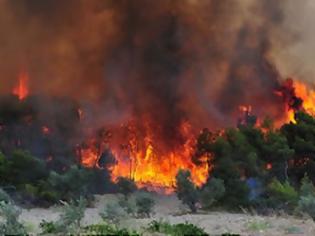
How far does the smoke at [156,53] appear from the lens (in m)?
32.0

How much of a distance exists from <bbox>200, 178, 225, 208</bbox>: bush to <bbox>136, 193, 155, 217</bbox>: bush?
6.20 ft

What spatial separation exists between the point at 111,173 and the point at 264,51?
11.8 m

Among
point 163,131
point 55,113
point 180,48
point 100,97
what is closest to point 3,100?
point 55,113

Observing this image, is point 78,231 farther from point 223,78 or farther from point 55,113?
point 223,78

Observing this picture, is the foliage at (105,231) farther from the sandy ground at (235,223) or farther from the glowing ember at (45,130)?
the glowing ember at (45,130)

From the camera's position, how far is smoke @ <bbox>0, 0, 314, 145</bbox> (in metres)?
32.0

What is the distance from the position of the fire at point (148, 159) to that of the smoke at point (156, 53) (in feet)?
5.60

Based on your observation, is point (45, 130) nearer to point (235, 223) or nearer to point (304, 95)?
point (304, 95)

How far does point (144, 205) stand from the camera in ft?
63.4

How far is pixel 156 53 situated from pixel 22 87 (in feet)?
23.5

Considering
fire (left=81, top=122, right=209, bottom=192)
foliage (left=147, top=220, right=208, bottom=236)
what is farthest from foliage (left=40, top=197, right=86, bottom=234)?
fire (left=81, top=122, right=209, bottom=192)

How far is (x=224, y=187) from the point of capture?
21672mm

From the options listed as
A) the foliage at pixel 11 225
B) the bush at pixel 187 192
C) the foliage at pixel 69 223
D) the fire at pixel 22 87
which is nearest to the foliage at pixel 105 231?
the foliage at pixel 69 223

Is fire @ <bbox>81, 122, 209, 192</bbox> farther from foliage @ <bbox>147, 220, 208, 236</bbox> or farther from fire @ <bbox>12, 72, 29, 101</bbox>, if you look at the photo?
foliage @ <bbox>147, 220, 208, 236</bbox>
